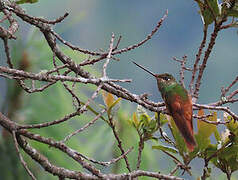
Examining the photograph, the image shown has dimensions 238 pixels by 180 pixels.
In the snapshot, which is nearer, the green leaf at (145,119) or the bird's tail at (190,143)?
the bird's tail at (190,143)

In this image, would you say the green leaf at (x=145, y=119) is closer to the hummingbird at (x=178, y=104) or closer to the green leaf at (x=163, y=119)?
the green leaf at (x=163, y=119)

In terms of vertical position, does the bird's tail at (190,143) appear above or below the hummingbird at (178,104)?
below

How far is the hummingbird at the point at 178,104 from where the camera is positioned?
4.12 ft

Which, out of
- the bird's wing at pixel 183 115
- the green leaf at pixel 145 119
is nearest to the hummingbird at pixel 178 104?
the bird's wing at pixel 183 115

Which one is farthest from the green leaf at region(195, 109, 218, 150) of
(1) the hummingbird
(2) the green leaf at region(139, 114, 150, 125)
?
(2) the green leaf at region(139, 114, 150, 125)

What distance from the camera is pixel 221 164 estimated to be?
4.72ft

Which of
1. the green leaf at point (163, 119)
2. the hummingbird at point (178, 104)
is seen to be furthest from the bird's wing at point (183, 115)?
the green leaf at point (163, 119)

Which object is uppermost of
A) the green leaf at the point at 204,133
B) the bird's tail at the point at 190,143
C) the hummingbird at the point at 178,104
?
the hummingbird at the point at 178,104

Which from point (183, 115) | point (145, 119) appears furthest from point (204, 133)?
point (145, 119)

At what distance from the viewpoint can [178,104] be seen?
1301 millimetres

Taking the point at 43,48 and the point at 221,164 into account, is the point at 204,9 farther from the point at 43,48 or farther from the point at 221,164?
the point at 43,48

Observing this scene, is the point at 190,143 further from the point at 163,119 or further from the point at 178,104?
the point at 163,119

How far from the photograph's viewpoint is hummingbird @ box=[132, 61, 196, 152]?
126 centimetres

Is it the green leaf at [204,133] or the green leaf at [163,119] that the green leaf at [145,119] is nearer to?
the green leaf at [163,119]
